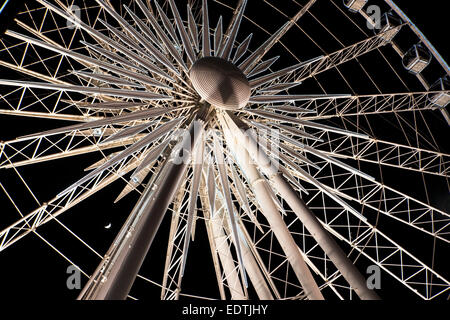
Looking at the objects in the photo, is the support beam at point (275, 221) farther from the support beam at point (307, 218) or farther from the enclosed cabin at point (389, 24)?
the enclosed cabin at point (389, 24)

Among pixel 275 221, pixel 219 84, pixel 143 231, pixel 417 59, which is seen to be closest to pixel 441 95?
pixel 417 59

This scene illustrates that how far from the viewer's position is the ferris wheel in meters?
12.1

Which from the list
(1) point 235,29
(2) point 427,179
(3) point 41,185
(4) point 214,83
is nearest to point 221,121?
(4) point 214,83

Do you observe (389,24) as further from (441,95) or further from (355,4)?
(441,95)

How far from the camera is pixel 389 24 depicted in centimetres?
1958

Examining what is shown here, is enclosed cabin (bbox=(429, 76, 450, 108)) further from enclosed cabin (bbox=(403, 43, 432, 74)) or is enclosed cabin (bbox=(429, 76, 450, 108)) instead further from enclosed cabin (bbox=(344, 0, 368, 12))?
enclosed cabin (bbox=(344, 0, 368, 12))

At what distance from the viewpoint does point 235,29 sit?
48.0ft

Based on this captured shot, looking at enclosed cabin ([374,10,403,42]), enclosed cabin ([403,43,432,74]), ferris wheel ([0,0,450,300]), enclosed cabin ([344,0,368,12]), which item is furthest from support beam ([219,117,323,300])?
enclosed cabin ([344,0,368,12])

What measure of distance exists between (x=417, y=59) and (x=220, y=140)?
10949 millimetres

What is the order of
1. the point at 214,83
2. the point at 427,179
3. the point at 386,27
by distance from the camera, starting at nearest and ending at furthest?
the point at 214,83
the point at 386,27
the point at 427,179

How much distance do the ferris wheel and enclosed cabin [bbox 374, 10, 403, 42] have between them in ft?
0.23

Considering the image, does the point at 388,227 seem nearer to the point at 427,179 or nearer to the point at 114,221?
the point at 427,179

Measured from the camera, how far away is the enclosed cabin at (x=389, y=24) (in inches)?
771
